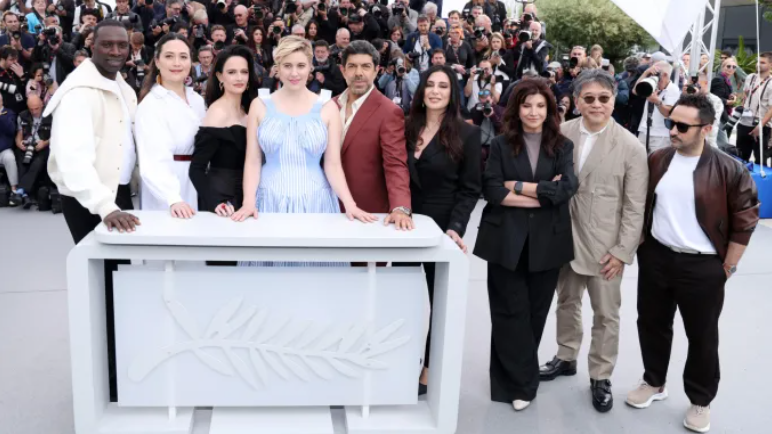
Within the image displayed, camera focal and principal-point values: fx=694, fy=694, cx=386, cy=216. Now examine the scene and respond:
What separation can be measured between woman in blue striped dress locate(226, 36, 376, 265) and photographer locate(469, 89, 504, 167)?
185 inches

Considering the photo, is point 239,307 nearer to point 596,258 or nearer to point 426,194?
point 426,194

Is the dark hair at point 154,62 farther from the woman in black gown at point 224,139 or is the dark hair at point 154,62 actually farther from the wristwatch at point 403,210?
the wristwatch at point 403,210

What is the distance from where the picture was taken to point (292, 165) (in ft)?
8.50

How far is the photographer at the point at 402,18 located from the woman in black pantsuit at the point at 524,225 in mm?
6708

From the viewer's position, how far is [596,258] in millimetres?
2783

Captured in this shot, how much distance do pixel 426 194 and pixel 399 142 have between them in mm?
255

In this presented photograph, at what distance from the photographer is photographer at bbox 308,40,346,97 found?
7.53 m

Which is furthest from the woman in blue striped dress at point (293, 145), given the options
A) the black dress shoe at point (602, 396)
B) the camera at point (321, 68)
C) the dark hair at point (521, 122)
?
the camera at point (321, 68)

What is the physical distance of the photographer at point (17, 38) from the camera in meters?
8.05

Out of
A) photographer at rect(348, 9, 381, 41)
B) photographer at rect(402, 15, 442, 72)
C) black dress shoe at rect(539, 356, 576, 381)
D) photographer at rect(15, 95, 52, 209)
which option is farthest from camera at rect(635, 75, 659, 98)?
photographer at rect(15, 95, 52, 209)

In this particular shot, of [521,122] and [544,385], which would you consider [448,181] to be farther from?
[544,385]

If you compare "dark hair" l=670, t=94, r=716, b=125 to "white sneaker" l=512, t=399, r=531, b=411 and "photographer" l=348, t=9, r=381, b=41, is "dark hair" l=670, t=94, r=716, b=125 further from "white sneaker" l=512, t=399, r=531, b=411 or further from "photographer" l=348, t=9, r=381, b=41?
"photographer" l=348, t=9, r=381, b=41

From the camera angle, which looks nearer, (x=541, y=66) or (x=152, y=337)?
(x=152, y=337)

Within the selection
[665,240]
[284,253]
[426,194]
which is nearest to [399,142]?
[426,194]
